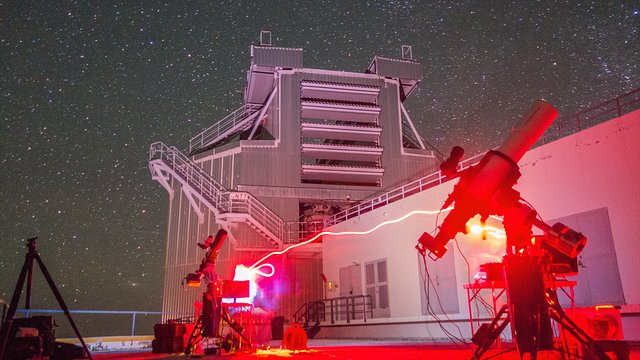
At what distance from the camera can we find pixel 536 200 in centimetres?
1229

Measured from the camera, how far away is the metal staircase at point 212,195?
2248cm

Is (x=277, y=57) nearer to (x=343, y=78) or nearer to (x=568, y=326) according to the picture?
(x=343, y=78)

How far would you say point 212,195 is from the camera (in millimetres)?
23656

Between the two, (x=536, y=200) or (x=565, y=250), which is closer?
(x=565, y=250)

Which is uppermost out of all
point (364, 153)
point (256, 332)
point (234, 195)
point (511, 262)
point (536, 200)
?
point (364, 153)

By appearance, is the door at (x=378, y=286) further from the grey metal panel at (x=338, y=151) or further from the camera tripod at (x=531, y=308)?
the camera tripod at (x=531, y=308)

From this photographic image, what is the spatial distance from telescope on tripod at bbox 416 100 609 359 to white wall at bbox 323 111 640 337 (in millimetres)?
7541

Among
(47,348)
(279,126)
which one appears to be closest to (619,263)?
(47,348)

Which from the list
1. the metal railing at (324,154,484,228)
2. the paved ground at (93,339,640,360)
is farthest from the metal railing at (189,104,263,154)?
the paved ground at (93,339,640,360)

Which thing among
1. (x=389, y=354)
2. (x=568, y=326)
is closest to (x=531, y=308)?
(x=568, y=326)

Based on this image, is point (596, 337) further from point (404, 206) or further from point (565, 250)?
point (404, 206)

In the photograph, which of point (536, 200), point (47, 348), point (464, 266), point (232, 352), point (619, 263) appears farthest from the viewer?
→ point (464, 266)

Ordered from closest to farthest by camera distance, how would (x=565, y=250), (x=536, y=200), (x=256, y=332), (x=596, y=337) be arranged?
(x=565, y=250)
(x=596, y=337)
(x=536, y=200)
(x=256, y=332)

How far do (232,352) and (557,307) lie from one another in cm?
720
